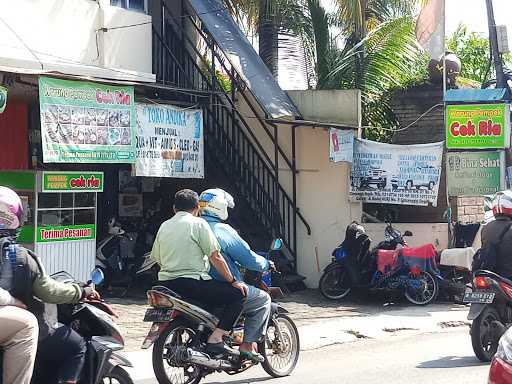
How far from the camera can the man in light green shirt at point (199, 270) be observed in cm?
684

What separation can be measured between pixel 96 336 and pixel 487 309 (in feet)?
14.3

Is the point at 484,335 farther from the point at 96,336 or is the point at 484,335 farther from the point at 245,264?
the point at 96,336

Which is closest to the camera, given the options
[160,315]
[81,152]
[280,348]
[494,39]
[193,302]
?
[160,315]

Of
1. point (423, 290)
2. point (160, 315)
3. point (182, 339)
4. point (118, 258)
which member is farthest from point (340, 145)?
point (160, 315)

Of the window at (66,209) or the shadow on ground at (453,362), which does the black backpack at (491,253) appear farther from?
the window at (66,209)

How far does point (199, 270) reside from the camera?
22.6ft

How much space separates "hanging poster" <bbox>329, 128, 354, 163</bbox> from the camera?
13680 mm

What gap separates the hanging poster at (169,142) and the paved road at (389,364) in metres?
3.94

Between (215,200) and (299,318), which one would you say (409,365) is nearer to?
(215,200)

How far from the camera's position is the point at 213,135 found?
568 inches

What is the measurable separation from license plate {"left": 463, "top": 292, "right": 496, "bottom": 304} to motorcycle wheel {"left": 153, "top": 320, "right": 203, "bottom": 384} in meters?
2.93

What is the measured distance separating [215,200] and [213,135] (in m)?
7.28

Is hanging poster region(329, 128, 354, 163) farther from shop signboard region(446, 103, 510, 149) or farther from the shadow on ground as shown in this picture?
the shadow on ground

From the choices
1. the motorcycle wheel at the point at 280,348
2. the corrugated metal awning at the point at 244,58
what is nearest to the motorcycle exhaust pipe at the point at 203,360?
the motorcycle wheel at the point at 280,348
